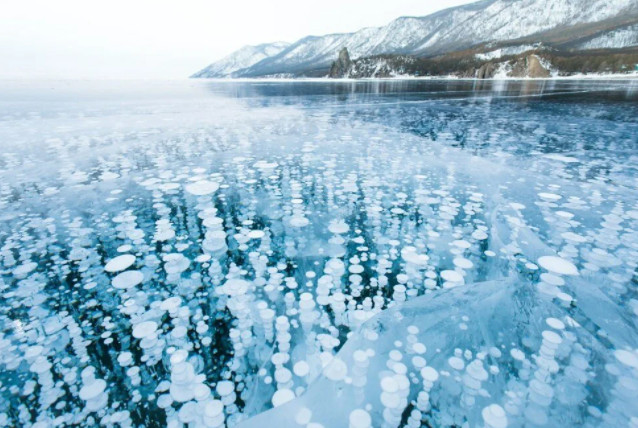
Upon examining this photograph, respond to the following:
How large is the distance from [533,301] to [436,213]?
192 cm

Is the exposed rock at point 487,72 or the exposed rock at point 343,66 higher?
the exposed rock at point 343,66

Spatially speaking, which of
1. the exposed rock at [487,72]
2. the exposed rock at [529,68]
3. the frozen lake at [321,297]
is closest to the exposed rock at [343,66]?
the exposed rock at [487,72]

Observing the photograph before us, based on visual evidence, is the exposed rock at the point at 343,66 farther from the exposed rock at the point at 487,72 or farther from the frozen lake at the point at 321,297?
the frozen lake at the point at 321,297

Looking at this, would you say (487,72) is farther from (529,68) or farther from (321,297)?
(321,297)

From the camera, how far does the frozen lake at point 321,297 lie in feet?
6.49

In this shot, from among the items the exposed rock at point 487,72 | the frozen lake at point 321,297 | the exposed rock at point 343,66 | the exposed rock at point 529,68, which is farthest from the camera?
the exposed rock at point 343,66

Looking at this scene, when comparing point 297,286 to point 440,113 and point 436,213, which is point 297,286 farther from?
point 440,113

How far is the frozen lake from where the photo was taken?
1979mm

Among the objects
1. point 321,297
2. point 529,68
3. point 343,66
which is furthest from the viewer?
point 343,66

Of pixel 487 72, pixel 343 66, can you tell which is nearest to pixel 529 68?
pixel 487 72

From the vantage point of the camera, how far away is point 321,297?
2.89 m

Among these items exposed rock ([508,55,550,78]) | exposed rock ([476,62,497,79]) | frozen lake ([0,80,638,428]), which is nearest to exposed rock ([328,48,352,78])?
exposed rock ([476,62,497,79])

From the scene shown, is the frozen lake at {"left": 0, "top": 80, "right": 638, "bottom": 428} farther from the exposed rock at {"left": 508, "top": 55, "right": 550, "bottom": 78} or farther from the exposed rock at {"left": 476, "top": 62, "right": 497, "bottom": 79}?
the exposed rock at {"left": 476, "top": 62, "right": 497, "bottom": 79}

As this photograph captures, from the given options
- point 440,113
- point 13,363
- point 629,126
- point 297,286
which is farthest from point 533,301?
point 440,113
